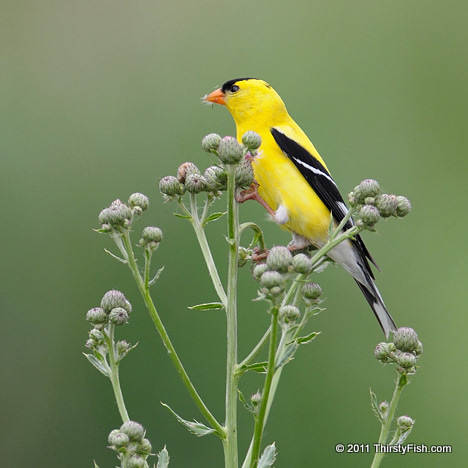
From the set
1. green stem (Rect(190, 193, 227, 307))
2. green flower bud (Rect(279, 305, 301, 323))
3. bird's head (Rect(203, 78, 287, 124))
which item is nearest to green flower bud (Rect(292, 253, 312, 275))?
green flower bud (Rect(279, 305, 301, 323))

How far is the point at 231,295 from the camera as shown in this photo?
6.76 ft

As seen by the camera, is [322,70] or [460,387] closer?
[460,387]

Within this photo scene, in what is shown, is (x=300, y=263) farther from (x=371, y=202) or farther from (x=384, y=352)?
(x=384, y=352)

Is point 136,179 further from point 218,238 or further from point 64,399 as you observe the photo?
point 64,399

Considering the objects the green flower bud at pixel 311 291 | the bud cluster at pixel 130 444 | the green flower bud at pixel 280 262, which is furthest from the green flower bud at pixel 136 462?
the green flower bud at pixel 311 291

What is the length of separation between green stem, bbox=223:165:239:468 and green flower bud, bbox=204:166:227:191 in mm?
159

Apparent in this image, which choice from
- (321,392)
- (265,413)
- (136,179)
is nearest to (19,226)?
(136,179)

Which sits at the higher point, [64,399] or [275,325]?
[275,325]

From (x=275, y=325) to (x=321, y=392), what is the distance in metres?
3.56

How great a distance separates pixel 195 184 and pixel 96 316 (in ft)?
1.66

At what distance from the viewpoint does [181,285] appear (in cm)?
551

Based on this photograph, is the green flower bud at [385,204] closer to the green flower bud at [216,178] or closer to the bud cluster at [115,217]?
the green flower bud at [216,178]

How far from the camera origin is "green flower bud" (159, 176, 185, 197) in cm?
244

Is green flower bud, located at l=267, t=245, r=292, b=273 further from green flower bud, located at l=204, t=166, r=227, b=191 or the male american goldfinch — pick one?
the male american goldfinch
